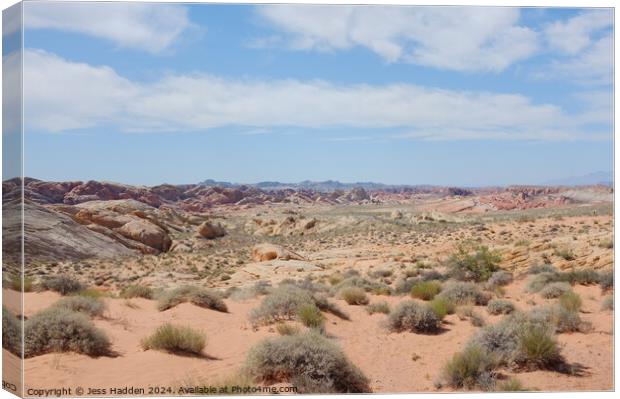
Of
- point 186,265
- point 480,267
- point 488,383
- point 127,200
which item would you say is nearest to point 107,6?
point 127,200

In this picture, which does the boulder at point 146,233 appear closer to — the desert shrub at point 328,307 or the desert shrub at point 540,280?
the desert shrub at point 328,307

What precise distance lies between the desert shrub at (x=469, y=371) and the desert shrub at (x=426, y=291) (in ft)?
12.6

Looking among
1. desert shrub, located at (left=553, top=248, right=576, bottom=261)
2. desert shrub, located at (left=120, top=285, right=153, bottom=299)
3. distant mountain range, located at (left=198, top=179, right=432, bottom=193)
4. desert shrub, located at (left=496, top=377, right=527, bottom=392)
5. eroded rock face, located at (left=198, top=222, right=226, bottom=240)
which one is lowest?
desert shrub, located at (left=496, top=377, right=527, bottom=392)

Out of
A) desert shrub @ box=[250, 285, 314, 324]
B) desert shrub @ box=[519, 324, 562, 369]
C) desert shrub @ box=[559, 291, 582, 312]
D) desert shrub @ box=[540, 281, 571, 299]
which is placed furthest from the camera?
desert shrub @ box=[540, 281, 571, 299]

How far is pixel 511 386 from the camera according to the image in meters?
7.25

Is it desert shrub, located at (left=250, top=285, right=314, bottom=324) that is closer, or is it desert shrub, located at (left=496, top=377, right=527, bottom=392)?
desert shrub, located at (left=496, top=377, right=527, bottom=392)

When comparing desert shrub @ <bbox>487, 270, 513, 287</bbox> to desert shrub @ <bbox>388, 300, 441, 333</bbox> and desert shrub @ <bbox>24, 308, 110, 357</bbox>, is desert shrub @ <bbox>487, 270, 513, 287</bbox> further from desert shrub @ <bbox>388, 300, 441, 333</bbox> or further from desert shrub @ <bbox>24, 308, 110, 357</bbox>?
desert shrub @ <bbox>24, 308, 110, 357</bbox>

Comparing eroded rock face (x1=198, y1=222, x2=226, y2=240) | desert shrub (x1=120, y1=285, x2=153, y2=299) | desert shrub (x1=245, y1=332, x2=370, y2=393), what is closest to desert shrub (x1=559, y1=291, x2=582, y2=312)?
desert shrub (x1=245, y1=332, x2=370, y2=393)

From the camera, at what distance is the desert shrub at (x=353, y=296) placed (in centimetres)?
1130

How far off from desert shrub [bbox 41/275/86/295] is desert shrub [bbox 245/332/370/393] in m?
3.64

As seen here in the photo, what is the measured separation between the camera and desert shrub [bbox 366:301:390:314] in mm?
10530

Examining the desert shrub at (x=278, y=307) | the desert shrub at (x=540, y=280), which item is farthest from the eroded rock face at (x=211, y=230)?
the desert shrub at (x=540, y=280)

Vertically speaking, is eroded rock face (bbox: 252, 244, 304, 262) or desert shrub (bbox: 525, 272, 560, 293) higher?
eroded rock face (bbox: 252, 244, 304, 262)

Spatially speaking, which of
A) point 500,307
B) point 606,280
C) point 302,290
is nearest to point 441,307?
point 500,307
